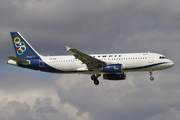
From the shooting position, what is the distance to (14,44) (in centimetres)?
6781

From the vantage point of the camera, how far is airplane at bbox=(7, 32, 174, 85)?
60156 millimetres

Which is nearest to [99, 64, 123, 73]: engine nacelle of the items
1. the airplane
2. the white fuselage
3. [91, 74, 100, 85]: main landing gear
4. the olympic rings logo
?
the airplane

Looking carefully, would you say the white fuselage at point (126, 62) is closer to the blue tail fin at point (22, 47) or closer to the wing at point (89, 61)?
the wing at point (89, 61)

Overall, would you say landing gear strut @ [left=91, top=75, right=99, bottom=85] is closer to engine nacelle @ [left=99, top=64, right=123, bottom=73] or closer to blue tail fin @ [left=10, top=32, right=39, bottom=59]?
engine nacelle @ [left=99, top=64, right=123, bottom=73]

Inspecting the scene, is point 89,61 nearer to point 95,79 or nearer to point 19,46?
point 95,79

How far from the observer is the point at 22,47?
67.1m

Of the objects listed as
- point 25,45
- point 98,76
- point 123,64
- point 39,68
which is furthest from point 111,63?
point 25,45

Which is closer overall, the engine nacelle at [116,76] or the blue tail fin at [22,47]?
the blue tail fin at [22,47]

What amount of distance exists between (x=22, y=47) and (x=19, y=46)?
72 cm

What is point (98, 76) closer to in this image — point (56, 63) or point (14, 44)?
point (56, 63)

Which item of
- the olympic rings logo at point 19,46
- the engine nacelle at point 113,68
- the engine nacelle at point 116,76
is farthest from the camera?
the olympic rings logo at point 19,46

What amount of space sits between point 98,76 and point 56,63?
9013 millimetres

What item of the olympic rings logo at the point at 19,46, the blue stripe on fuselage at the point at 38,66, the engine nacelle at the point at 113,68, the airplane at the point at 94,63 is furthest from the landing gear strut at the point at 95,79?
the olympic rings logo at the point at 19,46

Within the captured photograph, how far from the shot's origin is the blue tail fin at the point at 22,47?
66.0 meters
